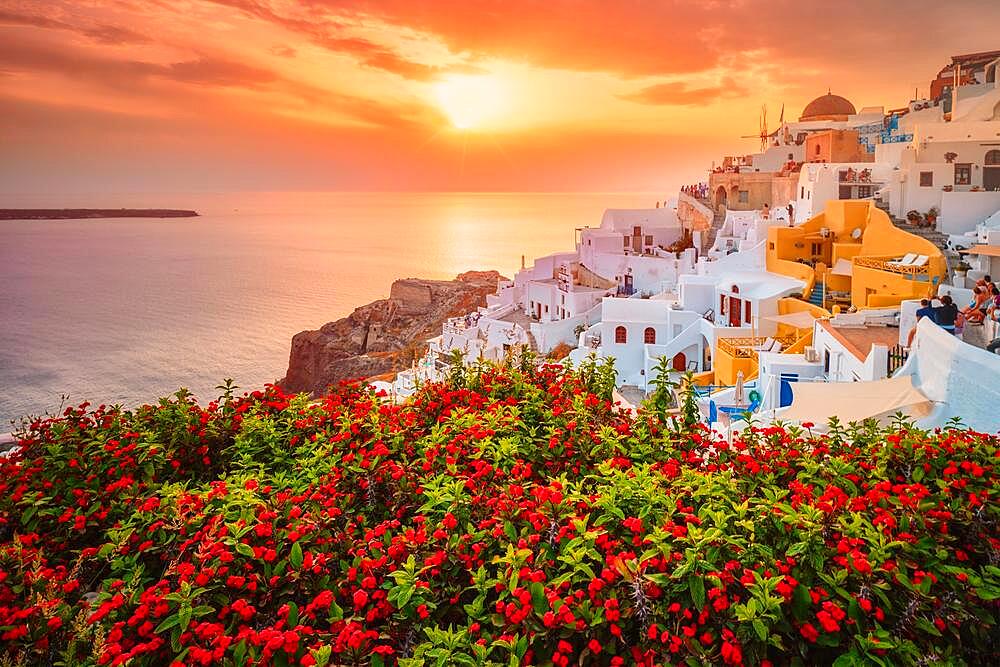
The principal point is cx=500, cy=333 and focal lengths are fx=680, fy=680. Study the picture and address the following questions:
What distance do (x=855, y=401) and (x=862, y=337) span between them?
5.94 metres

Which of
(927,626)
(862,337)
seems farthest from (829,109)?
(927,626)

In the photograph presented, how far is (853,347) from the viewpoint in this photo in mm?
13695

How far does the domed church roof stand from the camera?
165 ft

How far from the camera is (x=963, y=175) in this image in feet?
84.3

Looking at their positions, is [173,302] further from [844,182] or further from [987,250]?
[987,250]

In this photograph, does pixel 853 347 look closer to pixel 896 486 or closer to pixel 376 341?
pixel 896 486

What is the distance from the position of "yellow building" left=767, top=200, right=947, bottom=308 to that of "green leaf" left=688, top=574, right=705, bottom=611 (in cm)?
1802

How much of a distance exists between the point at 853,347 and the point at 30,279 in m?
101

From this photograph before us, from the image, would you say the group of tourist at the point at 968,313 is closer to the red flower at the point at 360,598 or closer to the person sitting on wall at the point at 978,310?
the person sitting on wall at the point at 978,310

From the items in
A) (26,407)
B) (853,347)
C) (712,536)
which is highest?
(712,536)

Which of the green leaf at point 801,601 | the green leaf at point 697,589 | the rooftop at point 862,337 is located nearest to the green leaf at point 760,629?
the green leaf at point 697,589

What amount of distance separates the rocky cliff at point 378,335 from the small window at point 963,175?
30.1m

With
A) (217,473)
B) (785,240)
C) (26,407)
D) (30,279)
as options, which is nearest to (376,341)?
(26,407)

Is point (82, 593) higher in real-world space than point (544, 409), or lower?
lower
